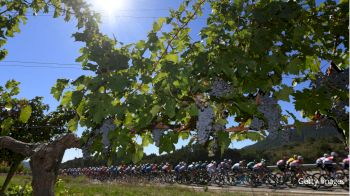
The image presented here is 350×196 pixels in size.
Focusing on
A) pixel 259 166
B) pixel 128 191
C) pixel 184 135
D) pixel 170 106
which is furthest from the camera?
pixel 259 166

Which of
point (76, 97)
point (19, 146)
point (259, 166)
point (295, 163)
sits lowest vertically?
point (76, 97)

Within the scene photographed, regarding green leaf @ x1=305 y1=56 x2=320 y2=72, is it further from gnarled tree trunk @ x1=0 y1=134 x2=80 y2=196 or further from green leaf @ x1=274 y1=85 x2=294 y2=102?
gnarled tree trunk @ x1=0 y1=134 x2=80 y2=196

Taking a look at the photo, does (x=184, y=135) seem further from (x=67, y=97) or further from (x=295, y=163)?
(x=295, y=163)

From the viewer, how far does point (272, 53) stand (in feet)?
11.4

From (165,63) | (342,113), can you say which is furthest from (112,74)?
(342,113)

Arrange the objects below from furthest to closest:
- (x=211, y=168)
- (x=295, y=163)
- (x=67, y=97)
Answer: (x=211, y=168)
(x=295, y=163)
(x=67, y=97)

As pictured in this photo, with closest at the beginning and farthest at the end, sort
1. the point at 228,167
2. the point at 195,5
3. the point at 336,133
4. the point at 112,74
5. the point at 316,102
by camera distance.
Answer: the point at 112,74, the point at 316,102, the point at 336,133, the point at 195,5, the point at 228,167

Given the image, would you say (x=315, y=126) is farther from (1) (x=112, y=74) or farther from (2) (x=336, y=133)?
(1) (x=112, y=74)

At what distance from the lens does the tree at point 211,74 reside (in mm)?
3197

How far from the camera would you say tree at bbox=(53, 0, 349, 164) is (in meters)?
3.20

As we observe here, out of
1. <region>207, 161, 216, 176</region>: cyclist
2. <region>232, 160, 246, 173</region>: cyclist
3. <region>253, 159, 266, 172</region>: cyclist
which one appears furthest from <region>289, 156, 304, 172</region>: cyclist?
<region>207, 161, 216, 176</region>: cyclist

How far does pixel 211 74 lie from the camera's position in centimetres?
331

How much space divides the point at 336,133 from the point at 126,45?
2.06 m

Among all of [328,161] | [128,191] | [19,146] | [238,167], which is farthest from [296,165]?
[19,146]
